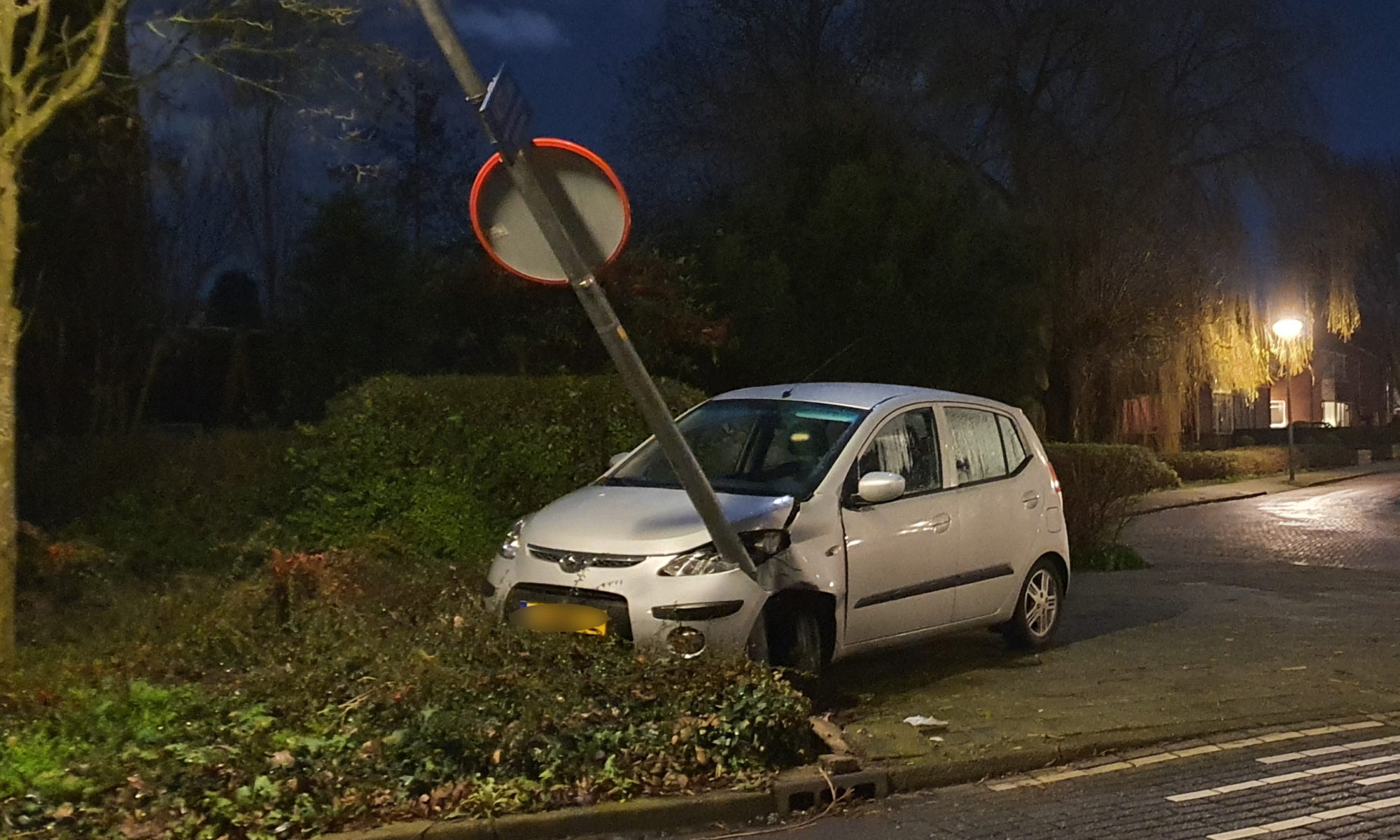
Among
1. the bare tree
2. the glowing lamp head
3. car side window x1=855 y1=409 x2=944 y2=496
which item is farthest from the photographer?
the glowing lamp head

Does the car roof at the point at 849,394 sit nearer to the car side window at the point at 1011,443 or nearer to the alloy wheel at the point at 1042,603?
the car side window at the point at 1011,443

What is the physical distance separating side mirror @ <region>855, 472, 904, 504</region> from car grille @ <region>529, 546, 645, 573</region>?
1293 mm

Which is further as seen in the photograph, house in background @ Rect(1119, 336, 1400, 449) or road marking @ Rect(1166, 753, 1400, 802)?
house in background @ Rect(1119, 336, 1400, 449)

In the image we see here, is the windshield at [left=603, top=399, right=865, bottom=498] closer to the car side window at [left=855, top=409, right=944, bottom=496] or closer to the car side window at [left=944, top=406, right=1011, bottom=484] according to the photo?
the car side window at [left=855, top=409, right=944, bottom=496]

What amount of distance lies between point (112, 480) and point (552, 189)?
6745mm

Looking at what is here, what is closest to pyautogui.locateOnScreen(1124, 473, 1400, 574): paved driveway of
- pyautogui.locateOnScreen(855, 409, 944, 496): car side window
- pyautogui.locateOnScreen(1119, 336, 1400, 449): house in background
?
pyautogui.locateOnScreen(855, 409, 944, 496): car side window

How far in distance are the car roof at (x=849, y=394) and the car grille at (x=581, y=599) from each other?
6.64 ft

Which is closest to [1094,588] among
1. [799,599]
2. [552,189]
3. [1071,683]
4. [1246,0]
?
[1071,683]

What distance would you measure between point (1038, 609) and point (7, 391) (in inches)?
243

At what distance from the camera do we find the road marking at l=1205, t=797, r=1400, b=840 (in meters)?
5.38

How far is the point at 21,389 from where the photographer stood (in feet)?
42.9

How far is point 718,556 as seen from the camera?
6.86 m

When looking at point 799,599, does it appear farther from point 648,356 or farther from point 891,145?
point 891,145

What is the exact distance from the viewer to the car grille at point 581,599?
680cm
